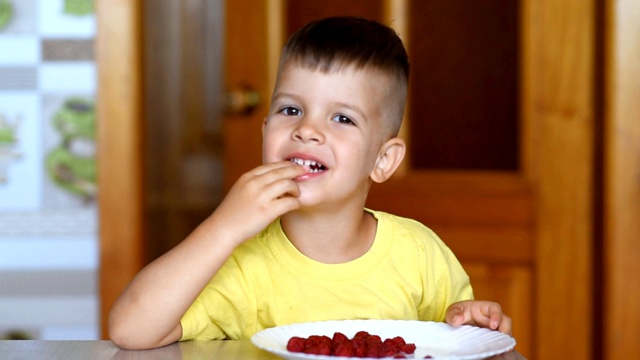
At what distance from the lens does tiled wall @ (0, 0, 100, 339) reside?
2.32 metres

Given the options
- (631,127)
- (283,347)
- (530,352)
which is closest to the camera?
(283,347)

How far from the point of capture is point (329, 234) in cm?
138

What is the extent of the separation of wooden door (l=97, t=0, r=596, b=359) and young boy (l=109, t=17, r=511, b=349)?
3.34 feet

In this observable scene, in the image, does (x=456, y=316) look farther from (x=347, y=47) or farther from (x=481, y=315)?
(x=347, y=47)

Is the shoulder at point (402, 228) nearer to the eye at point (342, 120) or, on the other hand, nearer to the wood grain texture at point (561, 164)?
the eye at point (342, 120)

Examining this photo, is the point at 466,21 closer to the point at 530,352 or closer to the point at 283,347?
the point at 530,352

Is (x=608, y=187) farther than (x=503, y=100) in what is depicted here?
No

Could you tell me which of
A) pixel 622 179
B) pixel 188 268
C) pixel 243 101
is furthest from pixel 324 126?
pixel 243 101

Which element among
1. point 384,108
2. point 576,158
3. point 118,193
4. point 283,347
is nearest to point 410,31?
point 576,158

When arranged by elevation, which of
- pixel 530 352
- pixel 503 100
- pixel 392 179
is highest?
pixel 503 100

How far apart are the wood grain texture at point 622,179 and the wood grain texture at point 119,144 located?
3.61ft

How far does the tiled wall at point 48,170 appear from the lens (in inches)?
91.5

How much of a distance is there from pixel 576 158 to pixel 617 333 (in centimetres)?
43

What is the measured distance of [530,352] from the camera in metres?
2.46
